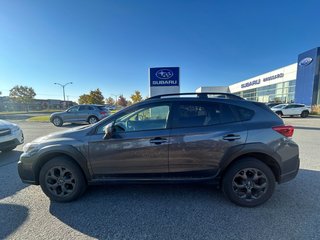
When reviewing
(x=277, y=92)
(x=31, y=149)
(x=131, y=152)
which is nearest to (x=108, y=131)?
(x=131, y=152)

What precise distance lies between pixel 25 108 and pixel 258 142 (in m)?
78.4

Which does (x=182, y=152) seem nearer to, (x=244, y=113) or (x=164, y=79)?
(x=244, y=113)

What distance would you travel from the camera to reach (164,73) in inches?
463

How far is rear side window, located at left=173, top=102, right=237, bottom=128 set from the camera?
113 inches

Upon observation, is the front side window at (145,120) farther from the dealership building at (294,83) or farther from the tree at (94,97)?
the tree at (94,97)

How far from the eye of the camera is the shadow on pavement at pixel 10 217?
2.35m

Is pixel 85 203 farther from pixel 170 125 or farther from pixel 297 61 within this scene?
pixel 297 61

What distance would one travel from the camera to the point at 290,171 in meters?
2.87

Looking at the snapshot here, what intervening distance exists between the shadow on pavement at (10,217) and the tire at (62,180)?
411 mm

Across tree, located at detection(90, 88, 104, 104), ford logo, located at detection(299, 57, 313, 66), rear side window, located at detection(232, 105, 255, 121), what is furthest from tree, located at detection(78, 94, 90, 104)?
rear side window, located at detection(232, 105, 255, 121)

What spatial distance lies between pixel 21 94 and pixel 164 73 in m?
61.2

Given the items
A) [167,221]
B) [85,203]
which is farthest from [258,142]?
[85,203]

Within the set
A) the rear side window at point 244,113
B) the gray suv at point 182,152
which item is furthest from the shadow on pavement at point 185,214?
the rear side window at point 244,113

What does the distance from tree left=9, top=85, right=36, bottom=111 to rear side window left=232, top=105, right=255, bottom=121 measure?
6789cm
